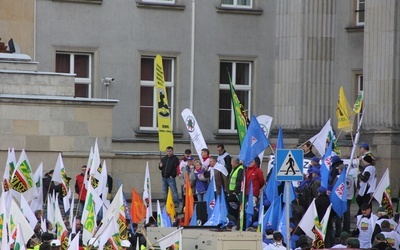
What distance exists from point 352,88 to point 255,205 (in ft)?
55.9

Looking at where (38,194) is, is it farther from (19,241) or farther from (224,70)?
(224,70)

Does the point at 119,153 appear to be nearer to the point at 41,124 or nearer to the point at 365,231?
the point at 41,124

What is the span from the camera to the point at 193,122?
3453 centimetres

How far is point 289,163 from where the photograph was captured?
25.0 meters

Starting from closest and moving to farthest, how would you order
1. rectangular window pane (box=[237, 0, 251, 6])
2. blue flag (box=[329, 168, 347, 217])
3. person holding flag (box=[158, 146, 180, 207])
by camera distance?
blue flag (box=[329, 168, 347, 217]), person holding flag (box=[158, 146, 180, 207]), rectangular window pane (box=[237, 0, 251, 6])

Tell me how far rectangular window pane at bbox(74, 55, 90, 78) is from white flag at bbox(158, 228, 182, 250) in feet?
76.4

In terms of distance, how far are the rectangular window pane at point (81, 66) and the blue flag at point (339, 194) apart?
56.5 ft

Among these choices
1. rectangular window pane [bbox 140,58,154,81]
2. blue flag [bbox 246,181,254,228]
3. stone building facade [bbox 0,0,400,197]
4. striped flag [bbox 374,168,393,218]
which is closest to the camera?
blue flag [bbox 246,181,254,228]

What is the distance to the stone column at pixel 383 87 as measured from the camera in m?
39.1

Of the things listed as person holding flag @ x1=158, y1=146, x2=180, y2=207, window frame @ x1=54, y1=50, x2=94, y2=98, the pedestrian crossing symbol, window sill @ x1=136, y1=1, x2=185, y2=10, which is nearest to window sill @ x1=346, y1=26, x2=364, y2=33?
window sill @ x1=136, y1=1, x2=185, y2=10

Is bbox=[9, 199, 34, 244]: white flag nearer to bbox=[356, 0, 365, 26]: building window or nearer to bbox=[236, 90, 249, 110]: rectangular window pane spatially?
bbox=[356, 0, 365, 26]: building window

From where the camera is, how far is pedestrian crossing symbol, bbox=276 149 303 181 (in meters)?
24.9

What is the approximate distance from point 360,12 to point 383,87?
7688 mm

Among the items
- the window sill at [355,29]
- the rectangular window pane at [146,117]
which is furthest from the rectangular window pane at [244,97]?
the window sill at [355,29]
